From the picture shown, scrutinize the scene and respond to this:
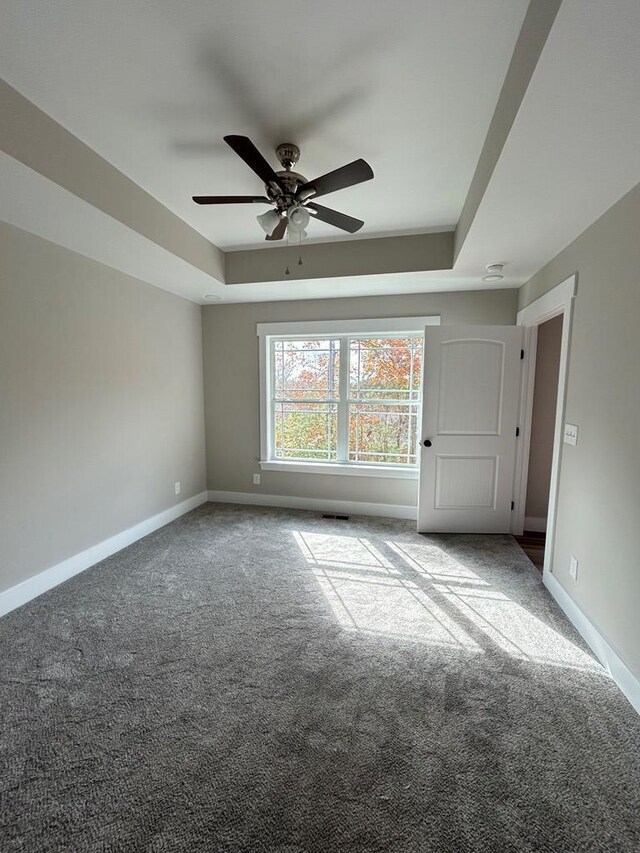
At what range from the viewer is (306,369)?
13.9 ft

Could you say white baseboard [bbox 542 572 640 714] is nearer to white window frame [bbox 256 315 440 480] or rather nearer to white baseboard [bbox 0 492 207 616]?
white window frame [bbox 256 315 440 480]

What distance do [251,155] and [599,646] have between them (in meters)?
3.03

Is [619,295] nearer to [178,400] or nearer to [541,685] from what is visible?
[541,685]

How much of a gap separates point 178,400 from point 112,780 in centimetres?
319

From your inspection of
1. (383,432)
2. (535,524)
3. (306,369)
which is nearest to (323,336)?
(306,369)

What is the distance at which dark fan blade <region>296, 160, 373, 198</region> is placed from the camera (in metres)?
1.68

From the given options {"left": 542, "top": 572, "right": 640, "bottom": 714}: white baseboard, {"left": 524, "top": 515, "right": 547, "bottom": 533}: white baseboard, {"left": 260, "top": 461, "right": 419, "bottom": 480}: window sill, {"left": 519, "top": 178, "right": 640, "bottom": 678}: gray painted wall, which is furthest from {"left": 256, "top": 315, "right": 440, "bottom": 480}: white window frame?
{"left": 542, "top": 572, "right": 640, "bottom": 714}: white baseboard

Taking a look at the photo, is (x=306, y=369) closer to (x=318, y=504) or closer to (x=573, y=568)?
(x=318, y=504)

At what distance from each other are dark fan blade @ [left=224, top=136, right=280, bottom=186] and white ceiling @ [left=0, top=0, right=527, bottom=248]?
0.27 metres

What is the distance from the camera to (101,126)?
1838 mm

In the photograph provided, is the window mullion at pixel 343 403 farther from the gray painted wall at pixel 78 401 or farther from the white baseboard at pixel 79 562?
the white baseboard at pixel 79 562

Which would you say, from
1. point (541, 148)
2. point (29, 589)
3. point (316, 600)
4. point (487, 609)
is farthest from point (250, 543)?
point (541, 148)

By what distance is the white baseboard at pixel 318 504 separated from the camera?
13.1 ft

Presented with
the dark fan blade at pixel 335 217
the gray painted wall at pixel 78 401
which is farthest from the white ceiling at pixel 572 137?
the gray painted wall at pixel 78 401
